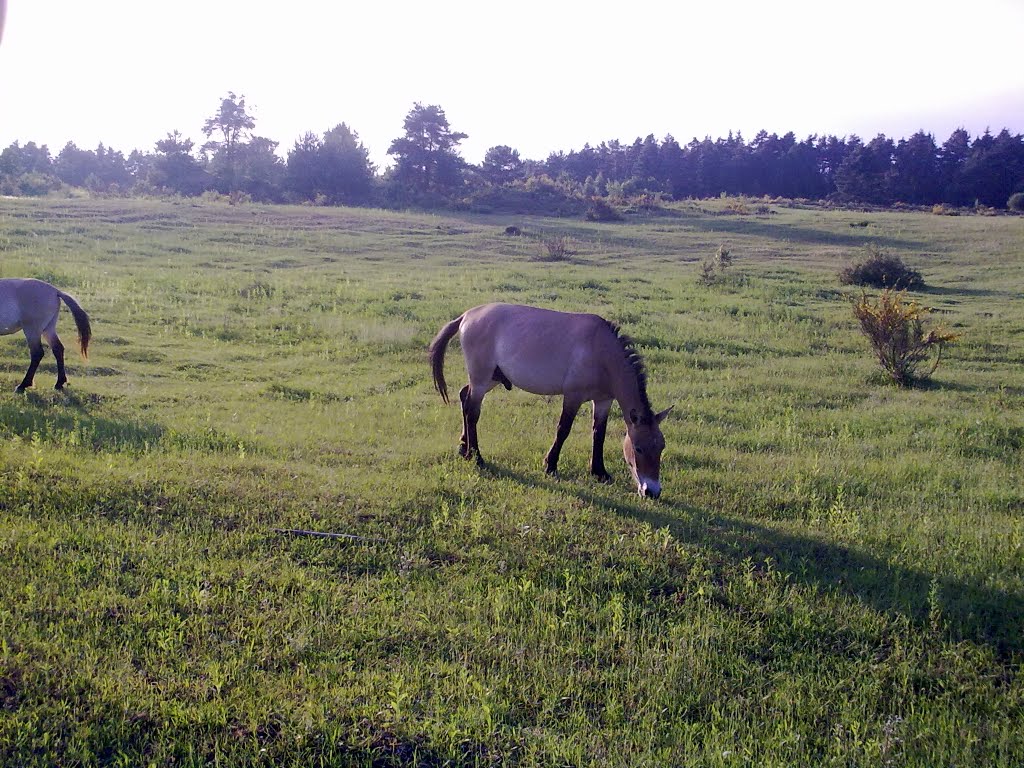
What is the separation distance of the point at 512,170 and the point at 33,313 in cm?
6448

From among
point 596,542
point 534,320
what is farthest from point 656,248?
point 596,542

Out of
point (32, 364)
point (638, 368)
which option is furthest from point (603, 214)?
point (638, 368)

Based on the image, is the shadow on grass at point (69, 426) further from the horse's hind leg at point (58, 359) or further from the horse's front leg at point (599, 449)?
the horse's front leg at point (599, 449)

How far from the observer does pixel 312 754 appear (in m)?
3.61

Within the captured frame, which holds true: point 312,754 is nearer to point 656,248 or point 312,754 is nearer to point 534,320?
point 534,320

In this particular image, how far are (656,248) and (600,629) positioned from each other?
32.6m

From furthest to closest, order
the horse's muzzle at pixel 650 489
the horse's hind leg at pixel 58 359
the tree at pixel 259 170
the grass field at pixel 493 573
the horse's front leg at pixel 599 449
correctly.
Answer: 1. the tree at pixel 259 170
2. the horse's hind leg at pixel 58 359
3. the horse's front leg at pixel 599 449
4. the horse's muzzle at pixel 650 489
5. the grass field at pixel 493 573

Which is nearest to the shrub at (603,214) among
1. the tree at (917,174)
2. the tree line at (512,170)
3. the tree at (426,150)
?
the tree line at (512,170)

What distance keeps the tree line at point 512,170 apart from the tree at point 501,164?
15 centimetres

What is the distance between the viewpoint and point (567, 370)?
802 centimetres

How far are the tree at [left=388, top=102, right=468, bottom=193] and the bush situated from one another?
38438 millimetres

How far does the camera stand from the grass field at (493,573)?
12.7ft

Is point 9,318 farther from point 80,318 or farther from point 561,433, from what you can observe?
point 561,433

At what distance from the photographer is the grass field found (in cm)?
388
